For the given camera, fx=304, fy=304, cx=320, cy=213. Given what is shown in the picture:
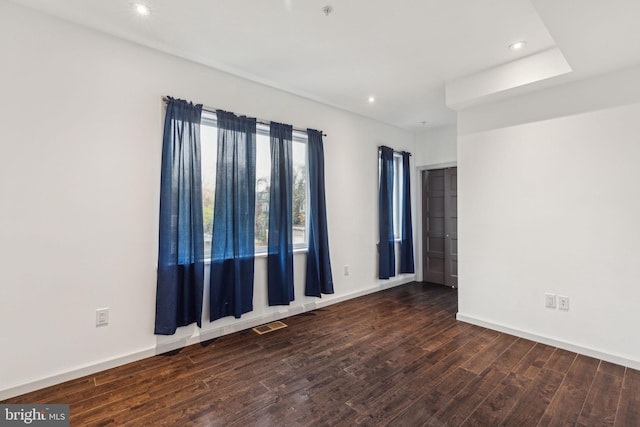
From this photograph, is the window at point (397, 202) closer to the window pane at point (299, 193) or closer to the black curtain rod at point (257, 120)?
the black curtain rod at point (257, 120)

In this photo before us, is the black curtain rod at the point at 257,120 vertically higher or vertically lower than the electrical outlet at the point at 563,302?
higher

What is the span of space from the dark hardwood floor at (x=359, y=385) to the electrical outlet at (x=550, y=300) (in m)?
0.41

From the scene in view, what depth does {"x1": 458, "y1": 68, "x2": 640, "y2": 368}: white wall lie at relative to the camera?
8.68 feet

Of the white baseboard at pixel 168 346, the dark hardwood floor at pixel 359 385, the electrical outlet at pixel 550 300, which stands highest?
the electrical outlet at pixel 550 300

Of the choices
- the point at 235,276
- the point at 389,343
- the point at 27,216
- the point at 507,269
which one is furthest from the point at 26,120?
the point at 507,269

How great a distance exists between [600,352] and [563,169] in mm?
1696

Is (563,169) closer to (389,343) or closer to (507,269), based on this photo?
(507,269)

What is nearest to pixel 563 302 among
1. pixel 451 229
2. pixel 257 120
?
pixel 451 229

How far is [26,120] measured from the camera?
2.21 metres

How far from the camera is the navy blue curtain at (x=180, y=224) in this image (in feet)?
8.95

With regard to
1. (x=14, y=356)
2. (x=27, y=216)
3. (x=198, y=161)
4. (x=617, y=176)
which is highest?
(x=198, y=161)

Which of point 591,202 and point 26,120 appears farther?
point 591,202

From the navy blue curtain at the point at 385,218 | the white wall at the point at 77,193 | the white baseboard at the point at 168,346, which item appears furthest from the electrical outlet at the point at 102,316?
the navy blue curtain at the point at 385,218

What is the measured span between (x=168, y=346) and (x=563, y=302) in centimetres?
380
